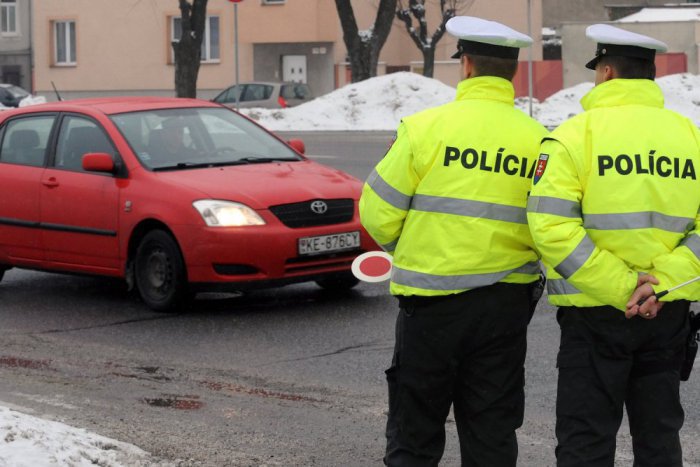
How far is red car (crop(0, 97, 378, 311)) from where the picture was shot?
369 inches

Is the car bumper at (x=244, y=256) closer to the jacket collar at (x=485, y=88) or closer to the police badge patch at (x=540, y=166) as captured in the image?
the jacket collar at (x=485, y=88)

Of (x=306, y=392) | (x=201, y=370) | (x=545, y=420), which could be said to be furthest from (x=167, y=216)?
(x=545, y=420)

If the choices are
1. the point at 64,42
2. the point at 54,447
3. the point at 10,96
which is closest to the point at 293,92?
the point at 10,96

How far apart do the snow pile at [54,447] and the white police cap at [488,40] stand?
2045mm

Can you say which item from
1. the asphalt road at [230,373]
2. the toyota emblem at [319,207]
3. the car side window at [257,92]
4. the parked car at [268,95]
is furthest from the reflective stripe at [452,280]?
the car side window at [257,92]

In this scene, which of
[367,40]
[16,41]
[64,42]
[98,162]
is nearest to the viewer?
[98,162]

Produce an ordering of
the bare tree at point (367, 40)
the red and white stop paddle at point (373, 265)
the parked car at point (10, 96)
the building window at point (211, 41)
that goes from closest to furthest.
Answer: the red and white stop paddle at point (373, 265) < the bare tree at point (367, 40) < the parked car at point (10, 96) < the building window at point (211, 41)

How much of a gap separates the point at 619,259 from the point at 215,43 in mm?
51360

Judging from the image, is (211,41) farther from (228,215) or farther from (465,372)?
(465,372)

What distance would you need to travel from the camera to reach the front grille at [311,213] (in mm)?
9414

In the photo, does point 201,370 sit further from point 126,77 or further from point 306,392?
point 126,77

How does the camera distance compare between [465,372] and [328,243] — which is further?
[328,243]

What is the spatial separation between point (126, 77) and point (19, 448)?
51448 mm

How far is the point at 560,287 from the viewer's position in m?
4.41
